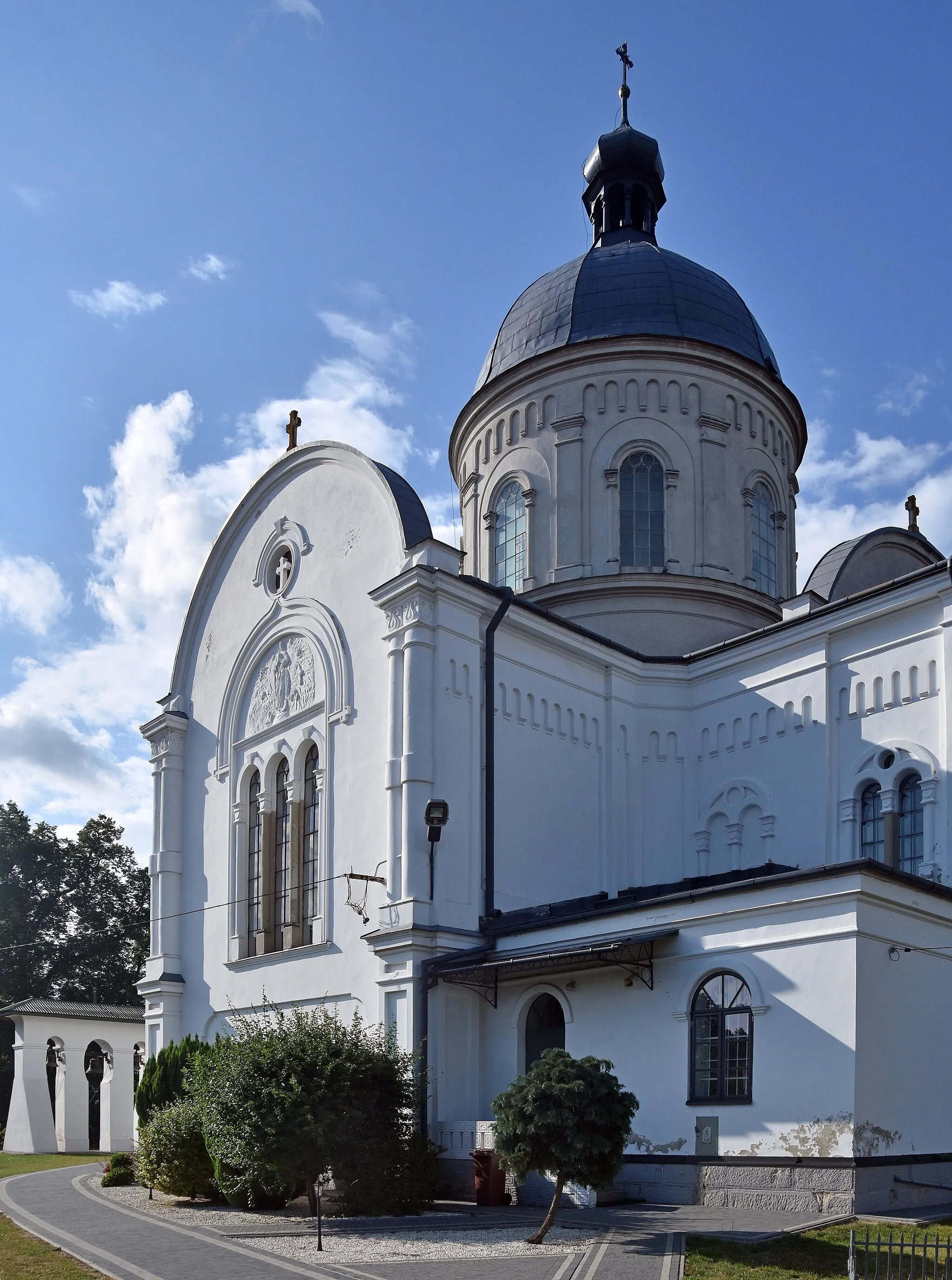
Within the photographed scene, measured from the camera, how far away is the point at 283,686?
76.3 feet

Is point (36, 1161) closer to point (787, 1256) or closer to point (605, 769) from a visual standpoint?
point (605, 769)

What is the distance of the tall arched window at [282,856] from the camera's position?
22.4 metres

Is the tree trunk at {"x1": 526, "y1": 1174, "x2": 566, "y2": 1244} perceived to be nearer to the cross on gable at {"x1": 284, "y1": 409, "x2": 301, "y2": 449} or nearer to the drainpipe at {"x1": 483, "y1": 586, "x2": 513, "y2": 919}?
the drainpipe at {"x1": 483, "y1": 586, "x2": 513, "y2": 919}

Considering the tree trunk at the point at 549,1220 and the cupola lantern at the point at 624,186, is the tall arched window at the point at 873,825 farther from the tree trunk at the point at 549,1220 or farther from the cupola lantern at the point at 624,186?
the cupola lantern at the point at 624,186

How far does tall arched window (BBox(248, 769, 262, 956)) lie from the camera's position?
23125 mm

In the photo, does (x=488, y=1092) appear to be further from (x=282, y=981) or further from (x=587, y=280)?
(x=587, y=280)

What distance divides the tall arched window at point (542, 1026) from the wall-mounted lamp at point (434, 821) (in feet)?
6.83

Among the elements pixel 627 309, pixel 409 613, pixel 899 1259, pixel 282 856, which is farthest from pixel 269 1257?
pixel 627 309

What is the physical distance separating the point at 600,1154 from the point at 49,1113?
25.0m

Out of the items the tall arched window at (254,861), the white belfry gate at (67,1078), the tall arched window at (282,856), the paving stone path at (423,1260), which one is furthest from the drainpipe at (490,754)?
the white belfry gate at (67,1078)

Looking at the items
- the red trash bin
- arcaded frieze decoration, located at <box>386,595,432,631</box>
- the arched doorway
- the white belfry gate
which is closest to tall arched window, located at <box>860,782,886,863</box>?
arcaded frieze decoration, located at <box>386,595,432,631</box>

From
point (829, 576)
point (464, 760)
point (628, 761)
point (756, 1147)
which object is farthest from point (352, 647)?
point (756, 1147)

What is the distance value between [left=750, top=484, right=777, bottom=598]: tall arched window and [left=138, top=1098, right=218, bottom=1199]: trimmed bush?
50.3 ft

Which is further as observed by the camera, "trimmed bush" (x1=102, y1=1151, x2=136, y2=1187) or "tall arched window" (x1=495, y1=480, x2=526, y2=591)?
"tall arched window" (x1=495, y1=480, x2=526, y2=591)
